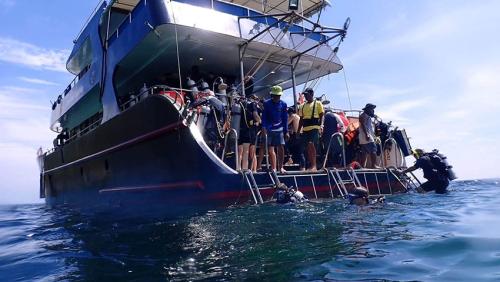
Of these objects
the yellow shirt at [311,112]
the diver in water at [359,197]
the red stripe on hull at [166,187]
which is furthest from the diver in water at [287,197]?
the yellow shirt at [311,112]

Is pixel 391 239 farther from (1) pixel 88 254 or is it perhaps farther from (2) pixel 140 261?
(1) pixel 88 254

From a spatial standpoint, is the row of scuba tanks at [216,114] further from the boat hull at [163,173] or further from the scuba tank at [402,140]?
the scuba tank at [402,140]

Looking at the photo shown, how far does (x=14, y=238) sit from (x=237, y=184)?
10.2 ft

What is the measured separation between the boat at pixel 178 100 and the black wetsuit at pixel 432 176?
0.53 metres

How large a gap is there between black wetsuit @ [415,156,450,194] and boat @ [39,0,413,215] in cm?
53

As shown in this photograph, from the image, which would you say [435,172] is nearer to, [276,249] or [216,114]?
[216,114]

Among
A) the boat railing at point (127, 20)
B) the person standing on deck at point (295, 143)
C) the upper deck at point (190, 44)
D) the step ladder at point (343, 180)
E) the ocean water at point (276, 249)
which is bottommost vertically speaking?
the ocean water at point (276, 249)

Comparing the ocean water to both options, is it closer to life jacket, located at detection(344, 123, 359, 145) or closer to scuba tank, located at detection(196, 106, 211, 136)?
scuba tank, located at detection(196, 106, 211, 136)

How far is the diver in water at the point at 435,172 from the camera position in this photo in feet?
28.1

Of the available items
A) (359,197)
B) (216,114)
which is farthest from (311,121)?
(359,197)

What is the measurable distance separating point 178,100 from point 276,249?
14.3 feet

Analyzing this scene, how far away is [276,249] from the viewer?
3.12 metres

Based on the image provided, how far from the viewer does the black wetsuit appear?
8.56 meters

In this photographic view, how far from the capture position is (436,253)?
2.86 m
